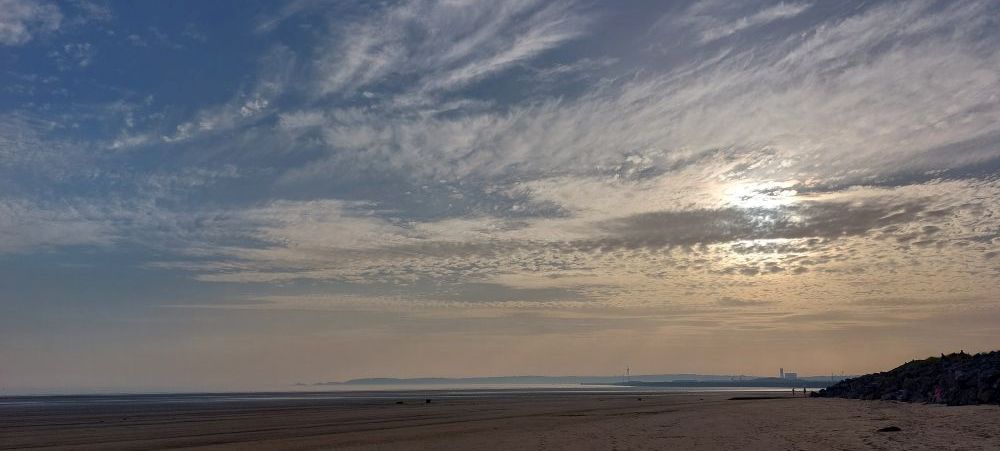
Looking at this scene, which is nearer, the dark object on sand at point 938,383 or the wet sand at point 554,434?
the wet sand at point 554,434

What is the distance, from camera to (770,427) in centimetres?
3653

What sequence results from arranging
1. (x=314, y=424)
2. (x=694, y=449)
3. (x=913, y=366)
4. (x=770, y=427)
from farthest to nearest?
(x=913, y=366)
(x=314, y=424)
(x=770, y=427)
(x=694, y=449)

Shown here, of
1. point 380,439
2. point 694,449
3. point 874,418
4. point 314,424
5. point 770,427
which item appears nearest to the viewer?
point 694,449

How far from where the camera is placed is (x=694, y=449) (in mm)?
26594

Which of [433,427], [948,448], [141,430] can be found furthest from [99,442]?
[948,448]

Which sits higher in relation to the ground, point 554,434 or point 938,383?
point 938,383

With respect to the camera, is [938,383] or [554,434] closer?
[554,434]

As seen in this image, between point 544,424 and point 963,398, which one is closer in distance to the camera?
point 544,424

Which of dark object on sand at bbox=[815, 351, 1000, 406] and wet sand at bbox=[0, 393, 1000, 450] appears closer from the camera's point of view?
wet sand at bbox=[0, 393, 1000, 450]

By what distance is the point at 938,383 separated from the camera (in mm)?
56469

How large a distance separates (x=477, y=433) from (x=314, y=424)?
15.6 meters

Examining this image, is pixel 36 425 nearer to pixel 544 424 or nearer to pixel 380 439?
pixel 380 439

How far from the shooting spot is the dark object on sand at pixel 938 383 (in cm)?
4669

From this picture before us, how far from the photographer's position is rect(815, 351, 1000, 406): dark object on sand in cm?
4669
